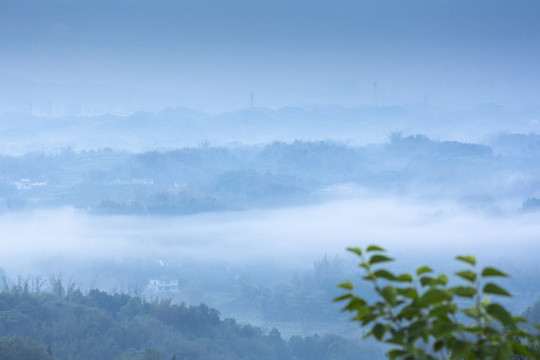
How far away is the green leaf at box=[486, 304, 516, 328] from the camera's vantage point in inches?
86.8

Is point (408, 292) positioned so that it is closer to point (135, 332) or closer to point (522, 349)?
point (522, 349)

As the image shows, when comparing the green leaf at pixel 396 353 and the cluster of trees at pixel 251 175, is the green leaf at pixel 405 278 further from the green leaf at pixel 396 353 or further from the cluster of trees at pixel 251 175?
the cluster of trees at pixel 251 175

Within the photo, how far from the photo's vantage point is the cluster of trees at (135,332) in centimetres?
3656

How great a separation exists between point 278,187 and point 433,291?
5643 inches

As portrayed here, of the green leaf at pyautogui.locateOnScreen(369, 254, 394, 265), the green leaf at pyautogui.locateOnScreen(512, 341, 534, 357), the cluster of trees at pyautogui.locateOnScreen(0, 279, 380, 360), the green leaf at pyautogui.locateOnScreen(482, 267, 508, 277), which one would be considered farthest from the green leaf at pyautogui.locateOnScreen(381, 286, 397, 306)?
the cluster of trees at pyautogui.locateOnScreen(0, 279, 380, 360)

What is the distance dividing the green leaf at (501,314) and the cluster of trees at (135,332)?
29.4 meters

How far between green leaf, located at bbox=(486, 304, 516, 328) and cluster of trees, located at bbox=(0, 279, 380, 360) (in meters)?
29.4

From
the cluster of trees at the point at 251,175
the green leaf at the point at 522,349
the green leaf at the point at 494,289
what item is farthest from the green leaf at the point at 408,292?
the cluster of trees at the point at 251,175

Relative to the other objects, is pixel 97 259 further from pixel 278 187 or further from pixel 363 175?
pixel 363 175

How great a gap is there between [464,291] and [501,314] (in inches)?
6.6

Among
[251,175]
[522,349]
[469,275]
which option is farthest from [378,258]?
[251,175]

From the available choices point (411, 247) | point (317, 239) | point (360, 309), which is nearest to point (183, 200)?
point (317, 239)

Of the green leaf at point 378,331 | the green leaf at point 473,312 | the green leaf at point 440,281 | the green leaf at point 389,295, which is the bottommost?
the green leaf at point 378,331

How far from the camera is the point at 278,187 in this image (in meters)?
146
